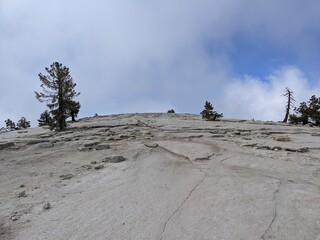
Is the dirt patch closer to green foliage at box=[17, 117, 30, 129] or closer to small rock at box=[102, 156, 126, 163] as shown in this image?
small rock at box=[102, 156, 126, 163]

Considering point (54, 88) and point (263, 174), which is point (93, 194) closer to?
point (263, 174)

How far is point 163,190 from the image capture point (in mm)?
10828

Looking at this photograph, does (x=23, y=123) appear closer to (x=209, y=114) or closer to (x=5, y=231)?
(x=209, y=114)

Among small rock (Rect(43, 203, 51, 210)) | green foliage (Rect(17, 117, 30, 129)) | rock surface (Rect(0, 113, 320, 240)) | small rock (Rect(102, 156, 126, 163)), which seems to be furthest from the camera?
green foliage (Rect(17, 117, 30, 129))

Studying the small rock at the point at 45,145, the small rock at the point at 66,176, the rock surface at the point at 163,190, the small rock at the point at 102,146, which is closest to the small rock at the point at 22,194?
the rock surface at the point at 163,190

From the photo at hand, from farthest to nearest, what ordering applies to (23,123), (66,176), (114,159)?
1. (23,123)
2. (114,159)
3. (66,176)

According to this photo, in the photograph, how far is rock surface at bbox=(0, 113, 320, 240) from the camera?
8.04m

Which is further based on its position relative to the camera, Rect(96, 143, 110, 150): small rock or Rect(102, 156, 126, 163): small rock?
Rect(96, 143, 110, 150): small rock

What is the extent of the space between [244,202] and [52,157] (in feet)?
33.2

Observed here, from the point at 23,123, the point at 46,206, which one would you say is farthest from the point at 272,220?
the point at 23,123

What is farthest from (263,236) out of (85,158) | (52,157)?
(52,157)

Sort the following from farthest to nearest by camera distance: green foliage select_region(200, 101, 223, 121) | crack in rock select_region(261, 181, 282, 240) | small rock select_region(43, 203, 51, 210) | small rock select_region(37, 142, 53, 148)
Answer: green foliage select_region(200, 101, 223, 121), small rock select_region(37, 142, 53, 148), small rock select_region(43, 203, 51, 210), crack in rock select_region(261, 181, 282, 240)

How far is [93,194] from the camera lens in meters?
10.5

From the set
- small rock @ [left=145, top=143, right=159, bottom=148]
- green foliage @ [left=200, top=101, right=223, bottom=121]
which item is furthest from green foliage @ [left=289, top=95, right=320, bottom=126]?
small rock @ [left=145, top=143, right=159, bottom=148]
